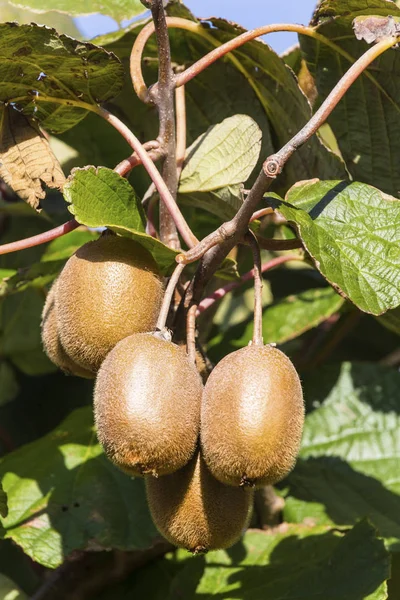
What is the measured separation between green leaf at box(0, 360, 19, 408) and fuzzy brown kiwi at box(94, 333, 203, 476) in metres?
1.14

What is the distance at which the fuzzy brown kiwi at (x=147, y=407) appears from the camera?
1.01 metres


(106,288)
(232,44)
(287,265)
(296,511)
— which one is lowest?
(296,511)

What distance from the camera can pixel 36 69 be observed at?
1.29 m

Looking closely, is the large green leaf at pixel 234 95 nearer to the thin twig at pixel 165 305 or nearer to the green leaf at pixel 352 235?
the green leaf at pixel 352 235

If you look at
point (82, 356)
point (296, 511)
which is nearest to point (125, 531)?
point (296, 511)

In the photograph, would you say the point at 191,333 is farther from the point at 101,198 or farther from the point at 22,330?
the point at 22,330

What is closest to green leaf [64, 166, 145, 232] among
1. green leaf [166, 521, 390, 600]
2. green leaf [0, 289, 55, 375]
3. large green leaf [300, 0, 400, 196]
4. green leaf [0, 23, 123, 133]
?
green leaf [0, 23, 123, 133]

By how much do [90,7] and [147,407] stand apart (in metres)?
0.97

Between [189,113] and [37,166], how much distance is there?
515 mm

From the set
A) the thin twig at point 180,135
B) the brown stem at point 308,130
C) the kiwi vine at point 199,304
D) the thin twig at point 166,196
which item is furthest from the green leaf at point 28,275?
the brown stem at point 308,130

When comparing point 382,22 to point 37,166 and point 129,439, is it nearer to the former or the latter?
point 37,166

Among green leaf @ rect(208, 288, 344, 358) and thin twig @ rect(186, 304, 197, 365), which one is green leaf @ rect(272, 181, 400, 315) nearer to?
thin twig @ rect(186, 304, 197, 365)

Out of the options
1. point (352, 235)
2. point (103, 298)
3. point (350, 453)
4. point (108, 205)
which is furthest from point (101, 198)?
point (350, 453)

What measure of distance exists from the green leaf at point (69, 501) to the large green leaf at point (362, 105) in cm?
77
